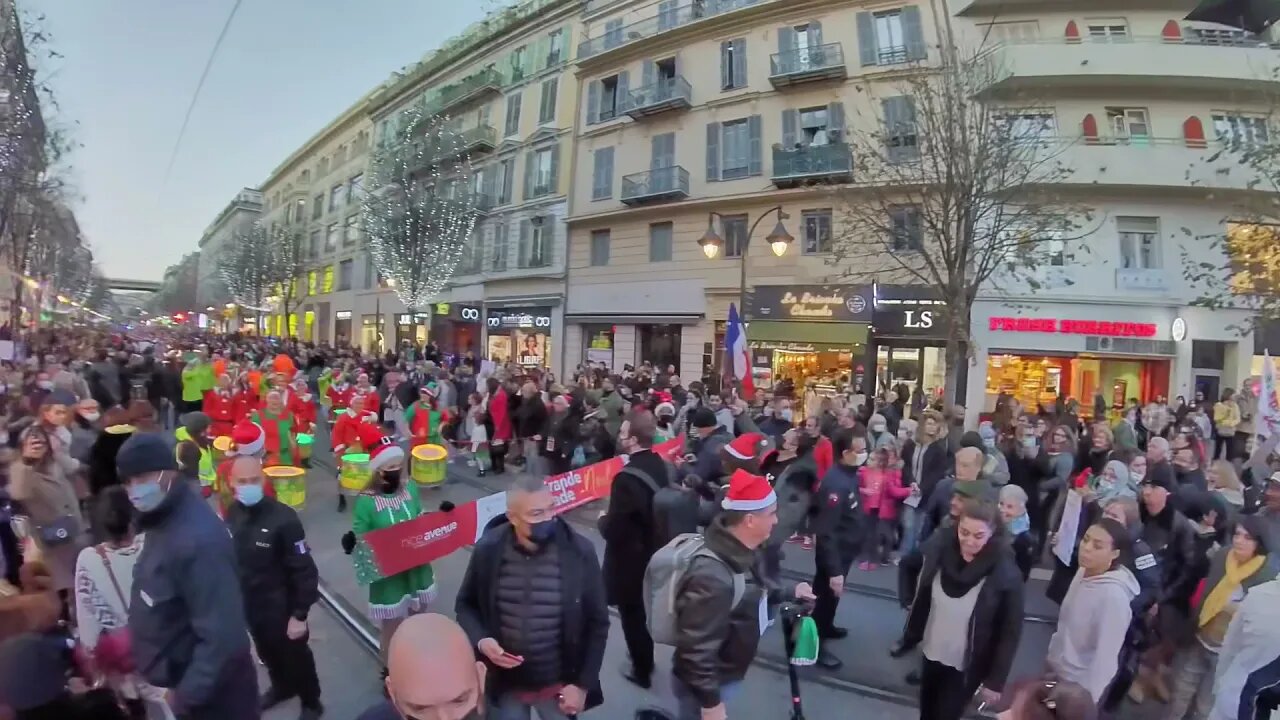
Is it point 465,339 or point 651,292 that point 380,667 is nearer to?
point 651,292

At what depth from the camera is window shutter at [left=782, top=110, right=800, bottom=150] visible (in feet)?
71.8

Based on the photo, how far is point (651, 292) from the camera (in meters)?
24.8

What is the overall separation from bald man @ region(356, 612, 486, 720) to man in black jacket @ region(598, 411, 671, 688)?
3.03 m

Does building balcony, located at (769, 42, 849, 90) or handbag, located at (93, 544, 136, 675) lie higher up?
building balcony, located at (769, 42, 849, 90)

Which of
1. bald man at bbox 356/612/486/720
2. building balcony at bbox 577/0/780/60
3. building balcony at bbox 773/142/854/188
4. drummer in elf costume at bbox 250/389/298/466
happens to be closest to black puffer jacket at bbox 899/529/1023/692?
bald man at bbox 356/612/486/720

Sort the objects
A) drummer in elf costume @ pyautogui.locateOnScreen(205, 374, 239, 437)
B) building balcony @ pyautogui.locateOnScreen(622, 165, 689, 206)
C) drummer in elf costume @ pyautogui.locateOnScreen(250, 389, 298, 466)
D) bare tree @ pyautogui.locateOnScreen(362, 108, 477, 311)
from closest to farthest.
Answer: drummer in elf costume @ pyautogui.locateOnScreen(250, 389, 298, 466) → drummer in elf costume @ pyautogui.locateOnScreen(205, 374, 239, 437) → building balcony @ pyautogui.locateOnScreen(622, 165, 689, 206) → bare tree @ pyautogui.locateOnScreen(362, 108, 477, 311)

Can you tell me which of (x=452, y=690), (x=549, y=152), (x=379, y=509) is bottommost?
(x=379, y=509)

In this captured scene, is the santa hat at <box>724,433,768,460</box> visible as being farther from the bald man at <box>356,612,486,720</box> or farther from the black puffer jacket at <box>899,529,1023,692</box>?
the bald man at <box>356,612,486,720</box>

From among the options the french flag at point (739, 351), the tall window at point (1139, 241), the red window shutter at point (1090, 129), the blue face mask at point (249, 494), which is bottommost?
the blue face mask at point (249, 494)

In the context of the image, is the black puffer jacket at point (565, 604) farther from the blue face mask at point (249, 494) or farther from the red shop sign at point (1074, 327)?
the red shop sign at point (1074, 327)

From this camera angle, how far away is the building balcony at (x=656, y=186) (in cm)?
2394

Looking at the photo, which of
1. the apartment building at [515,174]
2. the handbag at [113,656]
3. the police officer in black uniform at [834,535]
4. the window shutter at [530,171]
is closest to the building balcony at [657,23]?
the apartment building at [515,174]

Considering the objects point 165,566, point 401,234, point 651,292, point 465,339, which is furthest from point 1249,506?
point 465,339

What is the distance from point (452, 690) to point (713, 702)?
1.58 metres
